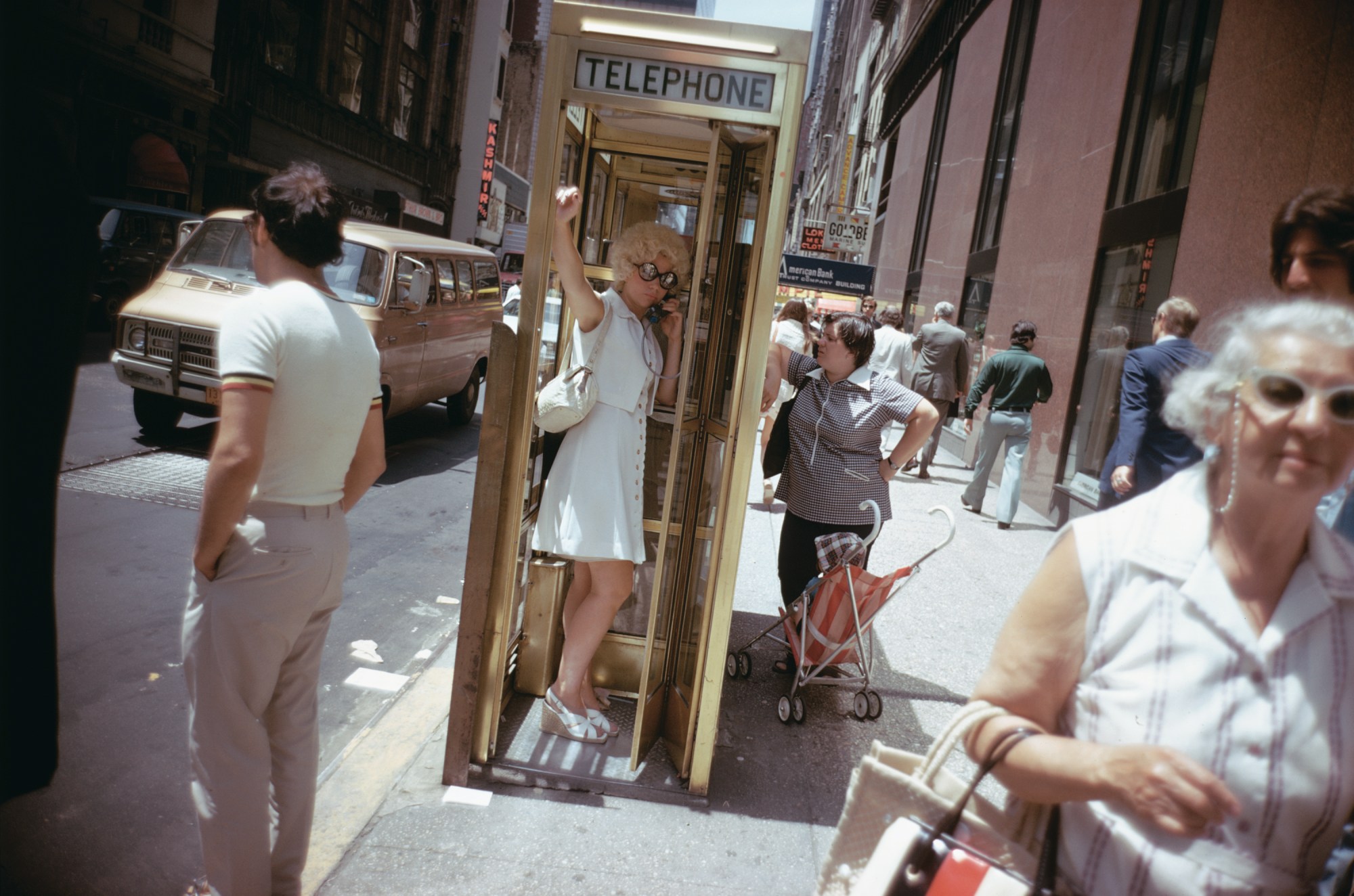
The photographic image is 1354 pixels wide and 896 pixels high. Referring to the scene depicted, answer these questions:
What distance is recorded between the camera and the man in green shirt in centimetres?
859

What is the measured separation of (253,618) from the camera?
86.8 inches

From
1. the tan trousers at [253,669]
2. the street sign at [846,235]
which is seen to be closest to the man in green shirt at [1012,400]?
the tan trousers at [253,669]

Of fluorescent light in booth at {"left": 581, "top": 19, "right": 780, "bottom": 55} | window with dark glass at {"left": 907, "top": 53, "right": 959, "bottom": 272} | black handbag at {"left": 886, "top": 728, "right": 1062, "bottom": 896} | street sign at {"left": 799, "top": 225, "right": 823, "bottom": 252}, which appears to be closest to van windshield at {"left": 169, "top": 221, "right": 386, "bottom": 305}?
fluorescent light in booth at {"left": 581, "top": 19, "right": 780, "bottom": 55}

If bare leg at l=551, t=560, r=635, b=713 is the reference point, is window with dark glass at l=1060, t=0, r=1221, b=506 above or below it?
above

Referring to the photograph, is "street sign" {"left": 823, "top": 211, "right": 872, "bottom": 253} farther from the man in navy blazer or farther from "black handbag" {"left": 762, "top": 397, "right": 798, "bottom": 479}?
"black handbag" {"left": 762, "top": 397, "right": 798, "bottom": 479}

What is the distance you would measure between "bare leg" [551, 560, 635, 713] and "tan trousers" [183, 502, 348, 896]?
1.21 m

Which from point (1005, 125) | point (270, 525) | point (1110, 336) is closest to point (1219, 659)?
point (270, 525)

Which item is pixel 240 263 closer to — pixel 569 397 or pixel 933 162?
pixel 569 397

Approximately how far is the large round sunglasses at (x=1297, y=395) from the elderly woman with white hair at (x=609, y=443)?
2.23 metres

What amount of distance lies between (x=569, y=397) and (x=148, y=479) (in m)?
5.02

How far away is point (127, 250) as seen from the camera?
13133 millimetres

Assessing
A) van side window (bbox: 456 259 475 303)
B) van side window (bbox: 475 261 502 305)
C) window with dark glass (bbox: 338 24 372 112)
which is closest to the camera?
van side window (bbox: 456 259 475 303)

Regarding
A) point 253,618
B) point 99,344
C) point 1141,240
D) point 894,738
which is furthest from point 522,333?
point 99,344

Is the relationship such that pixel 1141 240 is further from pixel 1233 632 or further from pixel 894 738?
pixel 1233 632
